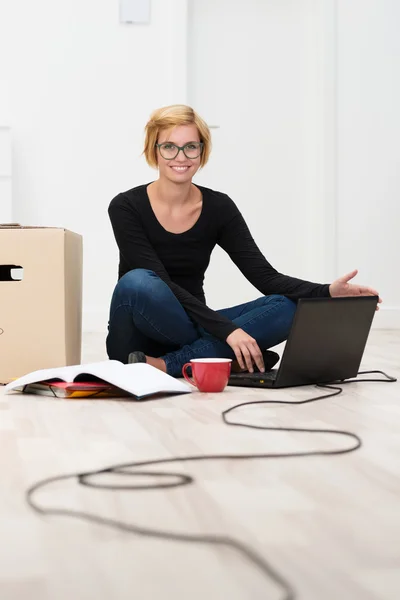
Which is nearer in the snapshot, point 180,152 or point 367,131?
point 180,152

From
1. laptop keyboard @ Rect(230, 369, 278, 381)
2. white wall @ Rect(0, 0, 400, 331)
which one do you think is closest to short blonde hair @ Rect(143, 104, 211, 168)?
laptop keyboard @ Rect(230, 369, 278, 381)

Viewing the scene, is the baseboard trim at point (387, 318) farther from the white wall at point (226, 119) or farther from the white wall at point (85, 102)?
the white wall at point (85, 102)

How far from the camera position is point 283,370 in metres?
1.93

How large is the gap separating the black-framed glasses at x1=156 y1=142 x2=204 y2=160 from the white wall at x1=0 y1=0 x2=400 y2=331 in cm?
231

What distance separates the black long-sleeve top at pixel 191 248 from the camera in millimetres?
2180

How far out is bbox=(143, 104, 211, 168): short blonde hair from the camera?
2.21 m

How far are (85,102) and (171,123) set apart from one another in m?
2.38

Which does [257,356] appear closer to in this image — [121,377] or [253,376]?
[253,376]

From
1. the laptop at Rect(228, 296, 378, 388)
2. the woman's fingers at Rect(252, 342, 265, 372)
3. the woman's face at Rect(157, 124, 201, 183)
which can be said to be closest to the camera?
the laptop at Rect(228, 296, 378, 388)

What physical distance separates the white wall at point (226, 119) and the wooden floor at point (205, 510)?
2.99 metres

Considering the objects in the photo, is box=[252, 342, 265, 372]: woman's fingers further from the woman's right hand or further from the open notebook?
the open notebook

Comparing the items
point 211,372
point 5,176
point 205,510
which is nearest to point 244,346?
point 211,372

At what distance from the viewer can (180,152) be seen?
220 cm

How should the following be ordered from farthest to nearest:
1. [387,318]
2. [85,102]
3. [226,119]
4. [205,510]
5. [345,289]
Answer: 1. [387,318]
2. [226,119]
3. [85,102]
4. [345,289]
5. [205,510]
